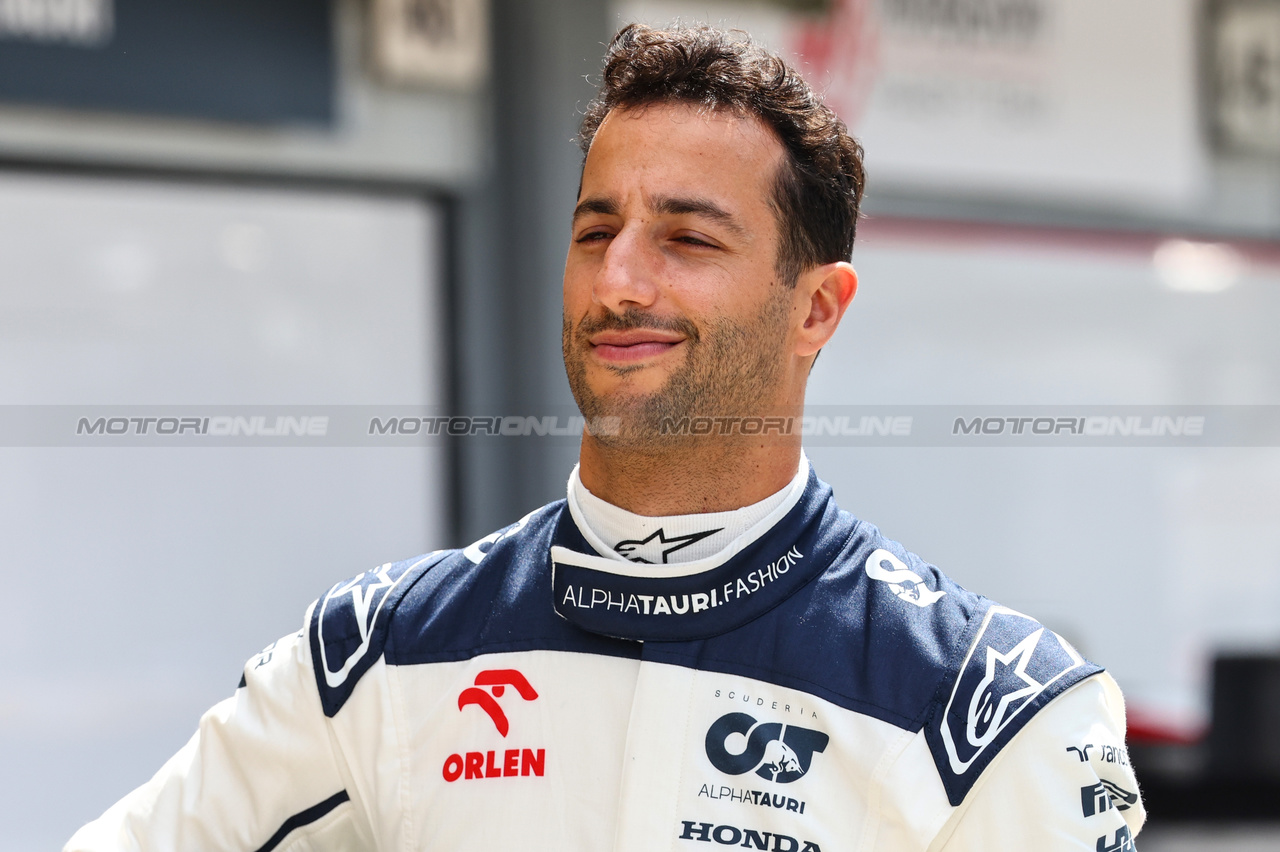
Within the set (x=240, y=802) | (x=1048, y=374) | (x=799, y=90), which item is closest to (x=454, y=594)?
(x=240, y=802)

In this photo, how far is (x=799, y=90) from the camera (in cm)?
152

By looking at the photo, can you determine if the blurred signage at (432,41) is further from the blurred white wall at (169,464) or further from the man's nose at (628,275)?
the man's nose at (628,275)

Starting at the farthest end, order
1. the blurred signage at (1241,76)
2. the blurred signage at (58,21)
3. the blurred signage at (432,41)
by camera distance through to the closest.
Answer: the blurred signage at (1241,76) → the blurred signage at (432,41) → the blurred signage at (58,21)

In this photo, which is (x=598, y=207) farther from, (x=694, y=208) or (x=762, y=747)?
(x=762, y=747)

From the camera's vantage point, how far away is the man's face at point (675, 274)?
54.7 inches

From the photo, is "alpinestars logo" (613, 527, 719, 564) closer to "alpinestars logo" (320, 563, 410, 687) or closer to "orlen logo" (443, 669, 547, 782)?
"orlen logo" (443, 669, 547, 782)

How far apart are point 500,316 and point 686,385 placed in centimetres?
255

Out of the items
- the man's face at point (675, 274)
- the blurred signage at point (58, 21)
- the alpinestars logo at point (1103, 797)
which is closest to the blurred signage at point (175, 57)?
the blurred signage at point (58, 21)

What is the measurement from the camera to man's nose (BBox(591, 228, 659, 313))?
1374 millimetres

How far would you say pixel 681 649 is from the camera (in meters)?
1.36

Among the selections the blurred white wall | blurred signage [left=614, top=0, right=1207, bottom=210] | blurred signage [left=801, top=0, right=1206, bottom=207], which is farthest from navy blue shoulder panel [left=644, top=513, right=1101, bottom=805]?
blurred signage [left=801, top=0, right=1206, bottom=207]

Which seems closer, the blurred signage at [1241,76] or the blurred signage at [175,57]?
the blurred signage at [175,57]

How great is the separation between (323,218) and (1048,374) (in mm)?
2331

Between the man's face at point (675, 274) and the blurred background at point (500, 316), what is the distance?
6.94 feet
